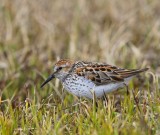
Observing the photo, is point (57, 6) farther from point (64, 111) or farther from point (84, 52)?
point (64, 111)

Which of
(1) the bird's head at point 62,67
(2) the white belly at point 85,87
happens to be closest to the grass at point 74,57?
(2) the white belly at point 85,87

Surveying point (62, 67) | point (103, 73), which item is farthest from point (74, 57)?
point (103, 73)

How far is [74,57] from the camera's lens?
33.9ft

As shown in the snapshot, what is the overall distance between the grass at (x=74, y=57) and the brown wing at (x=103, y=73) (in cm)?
23

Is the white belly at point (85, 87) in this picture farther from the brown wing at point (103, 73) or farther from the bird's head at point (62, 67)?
the bird's head at point (62, 67)

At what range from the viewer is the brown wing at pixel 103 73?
6875 millimetres

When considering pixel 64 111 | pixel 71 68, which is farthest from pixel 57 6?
pixel 64 111

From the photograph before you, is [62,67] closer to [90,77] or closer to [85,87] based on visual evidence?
[90,77]

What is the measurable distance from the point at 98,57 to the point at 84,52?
2.39ft

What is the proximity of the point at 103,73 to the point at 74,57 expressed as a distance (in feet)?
11.1

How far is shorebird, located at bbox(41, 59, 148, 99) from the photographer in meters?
6.70

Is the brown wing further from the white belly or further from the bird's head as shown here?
the bird's head

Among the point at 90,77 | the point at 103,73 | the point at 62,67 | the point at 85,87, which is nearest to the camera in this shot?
the point at 85,87

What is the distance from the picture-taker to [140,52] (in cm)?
1029
